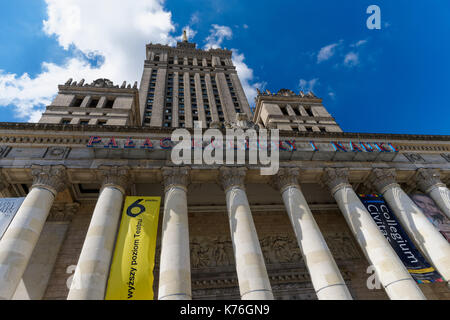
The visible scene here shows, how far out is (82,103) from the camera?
31.3 meters

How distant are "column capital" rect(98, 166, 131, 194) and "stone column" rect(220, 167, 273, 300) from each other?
636 centimetres

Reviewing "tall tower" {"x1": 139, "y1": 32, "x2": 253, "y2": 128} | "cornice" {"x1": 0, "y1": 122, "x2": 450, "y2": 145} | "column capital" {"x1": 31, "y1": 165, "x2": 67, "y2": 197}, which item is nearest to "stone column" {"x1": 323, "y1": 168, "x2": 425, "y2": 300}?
"cornice" {"x1": 0, "y1": 122, "x2": 450, "y2": 145}

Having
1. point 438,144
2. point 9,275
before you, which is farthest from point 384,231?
point 9,275

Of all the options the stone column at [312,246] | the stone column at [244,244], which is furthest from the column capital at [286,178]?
the stone column at [244,244]

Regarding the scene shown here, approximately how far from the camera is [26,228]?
1337 centimetres

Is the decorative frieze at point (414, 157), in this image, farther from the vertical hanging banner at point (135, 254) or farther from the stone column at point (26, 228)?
the stone column at point (26, 228)

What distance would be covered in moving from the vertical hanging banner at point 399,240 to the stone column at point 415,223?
459 millimetres

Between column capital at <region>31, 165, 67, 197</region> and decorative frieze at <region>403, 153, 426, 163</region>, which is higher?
decorative frieze at <region>403, 153, 426, 163</region>

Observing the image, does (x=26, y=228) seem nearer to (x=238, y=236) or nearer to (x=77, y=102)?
(x=238, y=236)

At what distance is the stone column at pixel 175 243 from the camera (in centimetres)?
1184

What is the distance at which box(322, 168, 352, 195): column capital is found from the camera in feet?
62.9

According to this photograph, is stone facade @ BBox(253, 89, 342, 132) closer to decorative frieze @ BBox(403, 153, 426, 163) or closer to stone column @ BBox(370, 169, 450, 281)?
decorative frieze @ BBox(403, 153, 426, 163)
